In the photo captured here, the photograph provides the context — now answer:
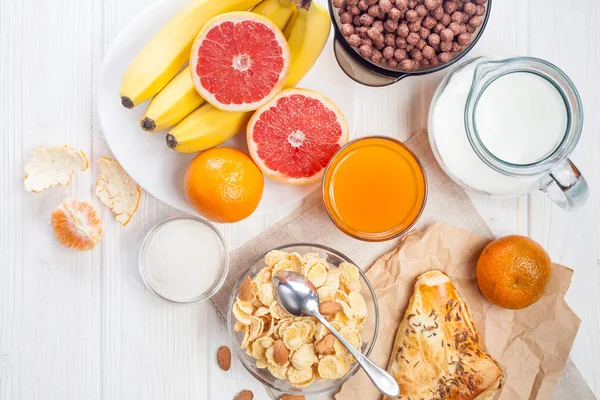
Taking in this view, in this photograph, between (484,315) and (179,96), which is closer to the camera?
(179,96)

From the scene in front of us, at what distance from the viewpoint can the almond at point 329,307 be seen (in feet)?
4.10

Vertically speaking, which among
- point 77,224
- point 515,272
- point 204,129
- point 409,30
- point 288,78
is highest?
point 409,30

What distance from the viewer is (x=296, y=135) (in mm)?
1260

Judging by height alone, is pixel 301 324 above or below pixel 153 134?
below

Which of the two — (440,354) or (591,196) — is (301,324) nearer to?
(440,354)

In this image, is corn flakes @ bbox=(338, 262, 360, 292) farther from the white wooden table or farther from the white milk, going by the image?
the white milk

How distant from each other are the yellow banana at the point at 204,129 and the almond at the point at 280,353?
0.46 metres

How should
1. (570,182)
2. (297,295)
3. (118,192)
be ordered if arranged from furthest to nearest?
(118,192) → (297,295) → (570,182)

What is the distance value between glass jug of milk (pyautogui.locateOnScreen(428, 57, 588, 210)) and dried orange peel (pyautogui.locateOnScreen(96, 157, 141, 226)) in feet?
2.33

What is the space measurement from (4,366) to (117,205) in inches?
19.0

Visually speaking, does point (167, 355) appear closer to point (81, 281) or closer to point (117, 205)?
A: point (81, 281)

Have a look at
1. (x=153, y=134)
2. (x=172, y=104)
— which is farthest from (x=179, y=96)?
(x=153, y=134)

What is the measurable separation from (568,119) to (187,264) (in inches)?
35.3

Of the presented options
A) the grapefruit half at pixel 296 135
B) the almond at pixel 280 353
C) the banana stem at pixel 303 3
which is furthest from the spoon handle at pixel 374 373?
the banana stem at pixel 303 3
